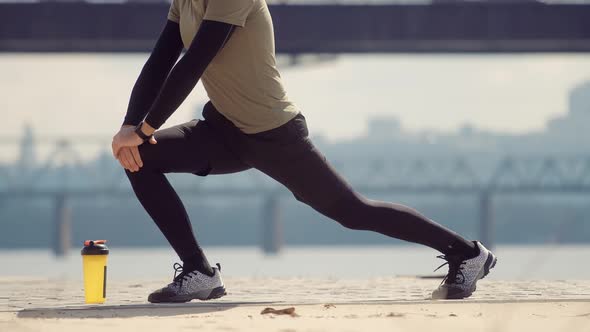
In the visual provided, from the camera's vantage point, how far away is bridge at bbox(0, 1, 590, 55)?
76.3ft

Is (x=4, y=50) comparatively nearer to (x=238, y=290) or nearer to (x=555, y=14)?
(x=555, y=14)

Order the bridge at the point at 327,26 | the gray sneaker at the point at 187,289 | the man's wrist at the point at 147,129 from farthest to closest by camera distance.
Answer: the bridge at the point at 327,26, the gray sneaker at the point at 187,289, the man's wrist at the point at 147,129

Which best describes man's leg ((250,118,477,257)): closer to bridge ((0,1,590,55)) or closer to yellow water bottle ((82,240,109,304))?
yellow water bottle ((82,240,109,304))

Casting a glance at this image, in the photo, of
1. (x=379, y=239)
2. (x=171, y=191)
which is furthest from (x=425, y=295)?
(x=379, y=239)

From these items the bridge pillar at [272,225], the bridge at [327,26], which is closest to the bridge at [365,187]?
the bridge pillar at [272,225]

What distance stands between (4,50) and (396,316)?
20101mm

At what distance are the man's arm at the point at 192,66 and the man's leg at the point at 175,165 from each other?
0.24 metres

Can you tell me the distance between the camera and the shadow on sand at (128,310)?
14.2 feet

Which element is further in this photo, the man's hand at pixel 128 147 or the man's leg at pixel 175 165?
the man's leg at pixel 175 165

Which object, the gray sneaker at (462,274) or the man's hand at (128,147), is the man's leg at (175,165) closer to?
the man's hand at (128,147)

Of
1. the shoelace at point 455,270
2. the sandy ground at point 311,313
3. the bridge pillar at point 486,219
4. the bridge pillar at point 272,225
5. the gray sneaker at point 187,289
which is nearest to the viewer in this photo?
the sandy ground at point 311,313

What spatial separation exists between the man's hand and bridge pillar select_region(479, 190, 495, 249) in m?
57.7

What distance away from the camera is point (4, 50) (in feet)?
76.2

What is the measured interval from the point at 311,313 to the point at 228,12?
112 centimetres
